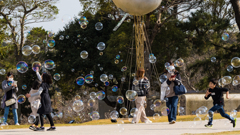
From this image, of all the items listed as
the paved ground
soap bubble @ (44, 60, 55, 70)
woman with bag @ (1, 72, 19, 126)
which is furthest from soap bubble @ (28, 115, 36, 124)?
soap bubble @ (44, 60, 55, 70)

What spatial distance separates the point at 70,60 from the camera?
23594 mm

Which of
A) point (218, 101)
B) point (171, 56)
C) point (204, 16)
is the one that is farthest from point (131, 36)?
point (218, 101)

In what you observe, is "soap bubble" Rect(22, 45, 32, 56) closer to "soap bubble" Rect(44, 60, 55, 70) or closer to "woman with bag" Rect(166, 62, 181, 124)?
"soap bubble" Rect(44, 60, 55, 70)

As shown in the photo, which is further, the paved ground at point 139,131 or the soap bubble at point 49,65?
the soap bubble at point 49,65

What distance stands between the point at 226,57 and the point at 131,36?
5.48 metres

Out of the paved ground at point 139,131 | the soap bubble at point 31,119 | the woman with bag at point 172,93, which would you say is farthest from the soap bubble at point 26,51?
the woman with bag at point 172,93

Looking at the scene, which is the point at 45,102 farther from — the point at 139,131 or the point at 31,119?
the point at 139,131

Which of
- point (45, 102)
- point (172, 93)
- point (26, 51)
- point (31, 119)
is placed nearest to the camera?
point (45, 102)

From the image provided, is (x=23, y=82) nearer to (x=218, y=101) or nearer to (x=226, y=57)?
(x=226, y=57)

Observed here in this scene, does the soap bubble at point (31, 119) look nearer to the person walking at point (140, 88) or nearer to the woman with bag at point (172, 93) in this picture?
the person walking at point (140, 88)

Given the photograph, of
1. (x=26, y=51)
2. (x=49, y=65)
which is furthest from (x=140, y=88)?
(x=26, y=51)

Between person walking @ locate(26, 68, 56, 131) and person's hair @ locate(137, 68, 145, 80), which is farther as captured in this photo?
person's hair @ locate(137, 68, 145, 80)

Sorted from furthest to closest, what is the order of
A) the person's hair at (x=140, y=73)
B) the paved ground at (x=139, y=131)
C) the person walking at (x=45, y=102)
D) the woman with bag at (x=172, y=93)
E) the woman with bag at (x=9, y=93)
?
the woman with bag at (x=9, y=93) < the person's hair at (x=140, y=73) < the woman with bag at (x=172, y=93) < the person walking at (x=45, y=102) < the paved ground at (x=139, y=131)

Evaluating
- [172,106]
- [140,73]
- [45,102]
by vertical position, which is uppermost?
[140,73]
